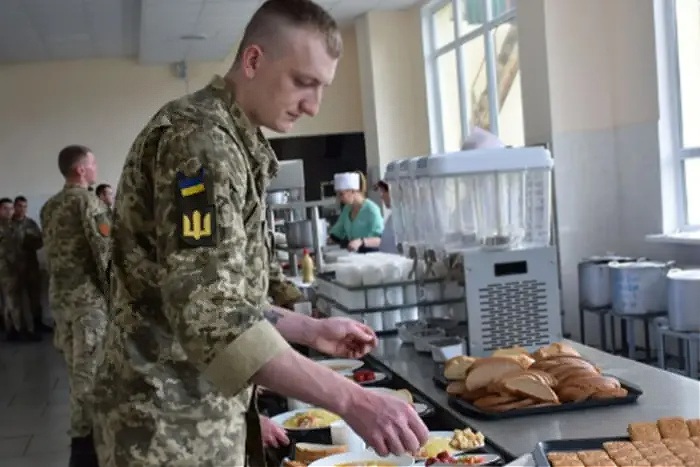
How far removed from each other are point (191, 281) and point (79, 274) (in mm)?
3673

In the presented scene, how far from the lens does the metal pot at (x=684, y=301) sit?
4.08m

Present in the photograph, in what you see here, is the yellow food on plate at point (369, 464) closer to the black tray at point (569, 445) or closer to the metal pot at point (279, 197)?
the black tray at point (569, 445)

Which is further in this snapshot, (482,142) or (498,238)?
(482,142)

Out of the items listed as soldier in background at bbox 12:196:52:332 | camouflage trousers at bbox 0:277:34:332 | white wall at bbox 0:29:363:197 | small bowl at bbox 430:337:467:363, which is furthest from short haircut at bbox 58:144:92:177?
white wall at bbox 0:29:363:197

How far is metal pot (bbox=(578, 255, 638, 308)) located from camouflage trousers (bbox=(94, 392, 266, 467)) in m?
3.79

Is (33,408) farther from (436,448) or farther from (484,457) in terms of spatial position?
(484,457)

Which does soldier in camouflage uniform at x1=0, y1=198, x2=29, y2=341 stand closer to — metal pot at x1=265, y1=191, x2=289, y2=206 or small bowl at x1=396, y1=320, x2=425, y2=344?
metal pot at x1=265, y1=191, x2=289, y2=206

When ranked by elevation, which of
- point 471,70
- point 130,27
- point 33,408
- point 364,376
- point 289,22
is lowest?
point 33,408

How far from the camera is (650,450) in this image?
150 centimetres

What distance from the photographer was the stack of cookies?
1445mm

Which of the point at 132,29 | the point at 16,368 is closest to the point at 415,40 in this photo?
the point at 132,29

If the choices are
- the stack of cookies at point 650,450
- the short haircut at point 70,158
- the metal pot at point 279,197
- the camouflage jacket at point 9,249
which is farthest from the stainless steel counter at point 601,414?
the camouflage jacket at point 9,249

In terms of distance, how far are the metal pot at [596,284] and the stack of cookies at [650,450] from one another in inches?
133

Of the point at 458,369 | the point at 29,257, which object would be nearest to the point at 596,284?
the point at 458,369
